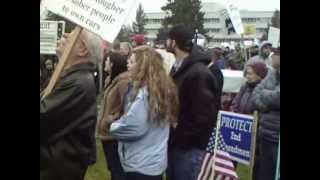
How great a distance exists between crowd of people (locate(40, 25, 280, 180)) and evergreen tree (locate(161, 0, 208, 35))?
0.07 meters

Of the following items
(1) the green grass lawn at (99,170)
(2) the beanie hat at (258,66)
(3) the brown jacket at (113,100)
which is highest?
(2) the beanie hat at (258,66)

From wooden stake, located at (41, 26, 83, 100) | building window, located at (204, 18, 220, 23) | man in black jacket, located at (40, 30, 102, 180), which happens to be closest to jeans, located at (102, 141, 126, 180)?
man in black jacket, located at (40, 30, 102, 180)

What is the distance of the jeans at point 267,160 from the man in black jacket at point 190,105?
0.44m

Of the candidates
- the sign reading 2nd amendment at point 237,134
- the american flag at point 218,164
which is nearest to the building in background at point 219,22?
the sign reading 2nd amendment at point 237,134

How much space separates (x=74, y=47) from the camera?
206 inches

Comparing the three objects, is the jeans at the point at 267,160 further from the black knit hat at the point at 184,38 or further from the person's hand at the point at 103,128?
the person's hand at the point at 103,128

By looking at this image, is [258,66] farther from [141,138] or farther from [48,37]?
[48,37]

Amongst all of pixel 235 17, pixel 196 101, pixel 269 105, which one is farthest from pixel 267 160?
pixel 235 17

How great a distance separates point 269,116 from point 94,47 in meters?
1.50

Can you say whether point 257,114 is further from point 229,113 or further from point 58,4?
point 58,4

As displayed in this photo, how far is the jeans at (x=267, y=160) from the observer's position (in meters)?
4.99

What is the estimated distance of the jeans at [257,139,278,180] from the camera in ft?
16.4

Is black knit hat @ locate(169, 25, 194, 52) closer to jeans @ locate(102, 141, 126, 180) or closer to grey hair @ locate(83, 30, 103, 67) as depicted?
grey hair @ locate(83, 30, 103, 67)

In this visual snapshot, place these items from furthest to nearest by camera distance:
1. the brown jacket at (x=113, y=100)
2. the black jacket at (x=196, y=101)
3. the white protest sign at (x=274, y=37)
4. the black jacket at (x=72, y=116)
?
the black jacket at (x=72, y=116), the brown jacket at (x=113, y=100), the black jacket at (x=196, y=101), the white protest sign at (x=274, y=37)
